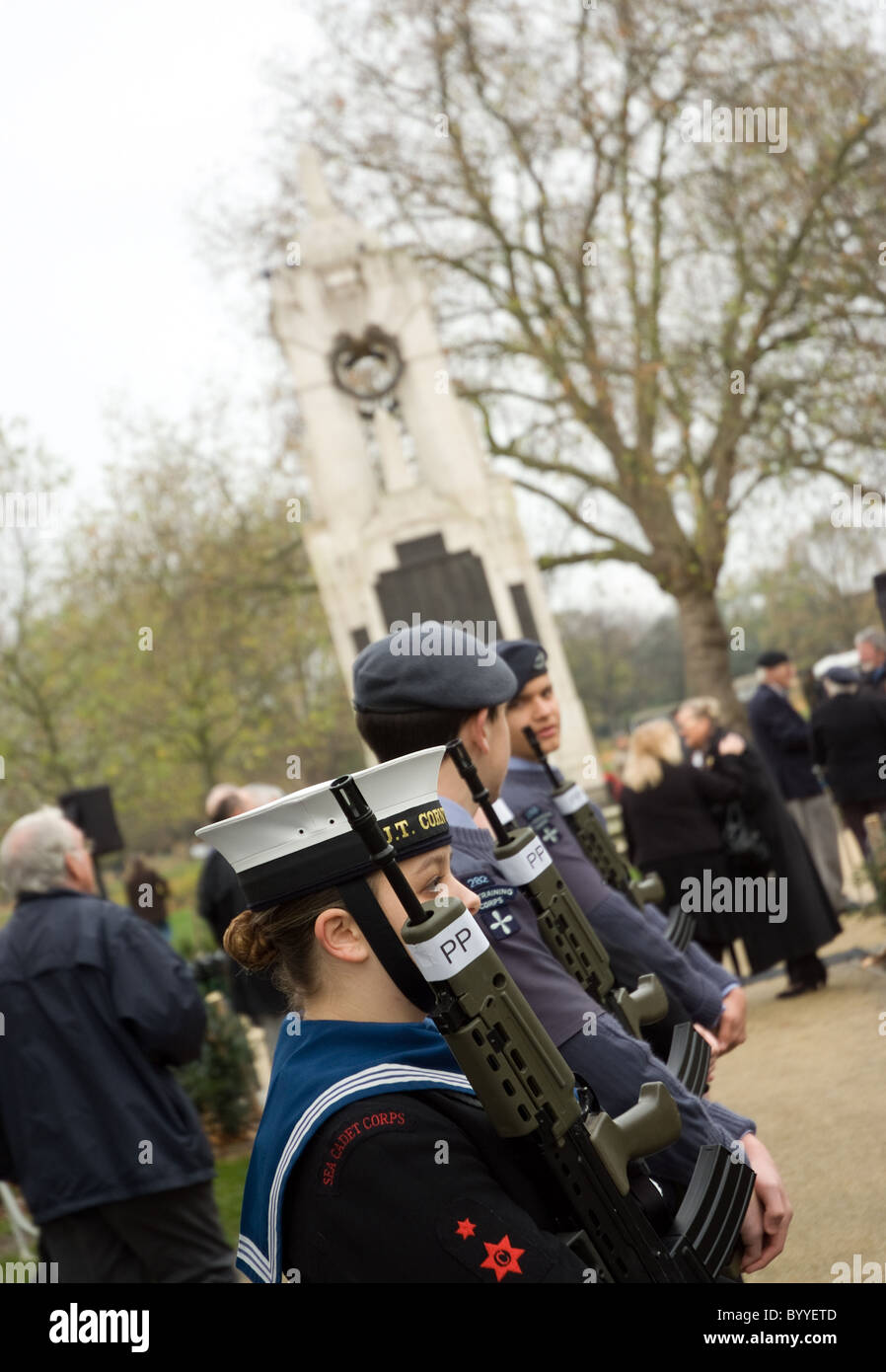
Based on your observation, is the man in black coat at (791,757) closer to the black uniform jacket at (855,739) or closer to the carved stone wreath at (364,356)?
the black uniform jacket at (855,739)

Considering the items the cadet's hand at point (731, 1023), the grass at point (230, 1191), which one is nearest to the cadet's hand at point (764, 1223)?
the cadet's hand at point (731, 1023)

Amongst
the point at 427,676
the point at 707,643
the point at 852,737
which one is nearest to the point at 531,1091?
the point at 427,676

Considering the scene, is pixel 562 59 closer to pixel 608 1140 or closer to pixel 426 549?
pixel 426 549

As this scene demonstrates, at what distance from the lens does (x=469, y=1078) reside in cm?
180

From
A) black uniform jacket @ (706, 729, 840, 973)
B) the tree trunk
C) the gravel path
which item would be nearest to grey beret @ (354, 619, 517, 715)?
the gravel path

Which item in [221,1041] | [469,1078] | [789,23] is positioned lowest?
[221,1041]

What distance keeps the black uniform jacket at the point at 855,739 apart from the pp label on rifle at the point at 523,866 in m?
7.97

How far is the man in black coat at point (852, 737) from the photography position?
10.1m

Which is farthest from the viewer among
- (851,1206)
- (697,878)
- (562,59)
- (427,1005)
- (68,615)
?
(68,615)

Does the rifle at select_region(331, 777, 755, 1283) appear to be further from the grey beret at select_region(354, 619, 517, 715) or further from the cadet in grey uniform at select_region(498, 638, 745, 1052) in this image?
the cadet in grey uniform at select_region(498, 638, 745, 1052)

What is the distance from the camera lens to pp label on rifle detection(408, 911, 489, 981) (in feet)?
5.83
